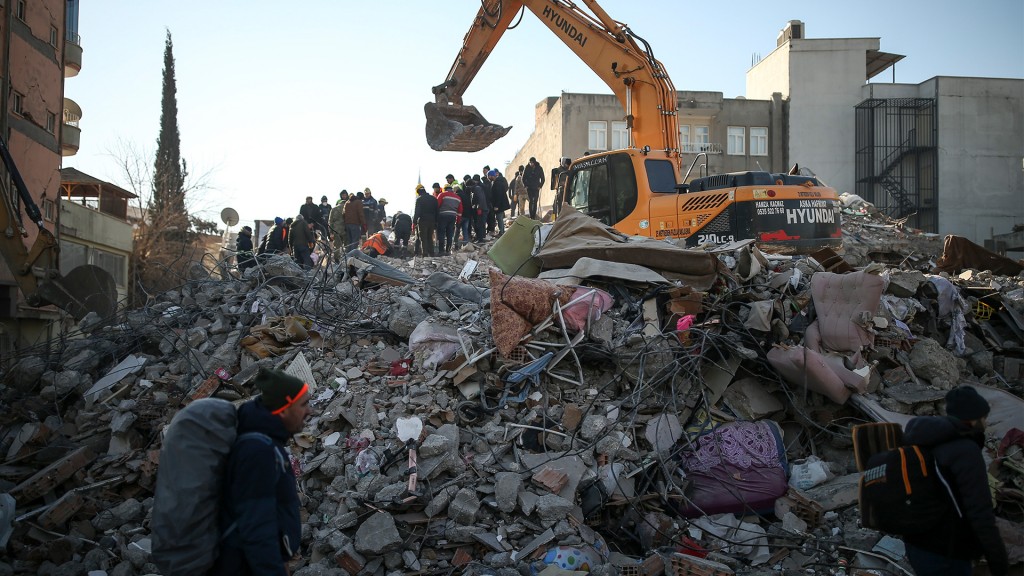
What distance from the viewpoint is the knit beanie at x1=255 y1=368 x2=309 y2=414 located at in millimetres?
3178

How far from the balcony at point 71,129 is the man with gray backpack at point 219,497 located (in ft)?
69.6

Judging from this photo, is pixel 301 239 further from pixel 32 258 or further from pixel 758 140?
pixel 758 140

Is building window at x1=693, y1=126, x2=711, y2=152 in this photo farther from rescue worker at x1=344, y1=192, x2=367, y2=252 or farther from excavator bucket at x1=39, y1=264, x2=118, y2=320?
excavator bucket at x1=39, y1=264, x2=118, y2=320

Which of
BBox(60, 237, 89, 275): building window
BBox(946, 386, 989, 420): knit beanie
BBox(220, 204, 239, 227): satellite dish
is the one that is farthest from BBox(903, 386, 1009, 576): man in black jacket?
BBox(60, 237, 89, 275): building window

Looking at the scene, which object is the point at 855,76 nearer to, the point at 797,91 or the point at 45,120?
the point at 797,91

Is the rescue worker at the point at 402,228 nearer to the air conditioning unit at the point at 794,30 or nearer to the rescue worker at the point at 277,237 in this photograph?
the rescue worker at the point at 277,237

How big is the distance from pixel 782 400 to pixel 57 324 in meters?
13.0

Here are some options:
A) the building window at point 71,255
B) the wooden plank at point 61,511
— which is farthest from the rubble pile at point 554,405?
the building window at point 71,255

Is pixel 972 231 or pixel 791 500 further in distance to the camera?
pixel 972 231

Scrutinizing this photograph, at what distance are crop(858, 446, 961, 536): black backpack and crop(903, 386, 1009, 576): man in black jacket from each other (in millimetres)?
34

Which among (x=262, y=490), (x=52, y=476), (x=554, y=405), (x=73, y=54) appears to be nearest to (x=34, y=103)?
(x=73, y=54)

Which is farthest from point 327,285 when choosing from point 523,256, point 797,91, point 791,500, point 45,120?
point 797,91

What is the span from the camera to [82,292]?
8562 millimetres

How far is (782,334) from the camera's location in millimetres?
7066
